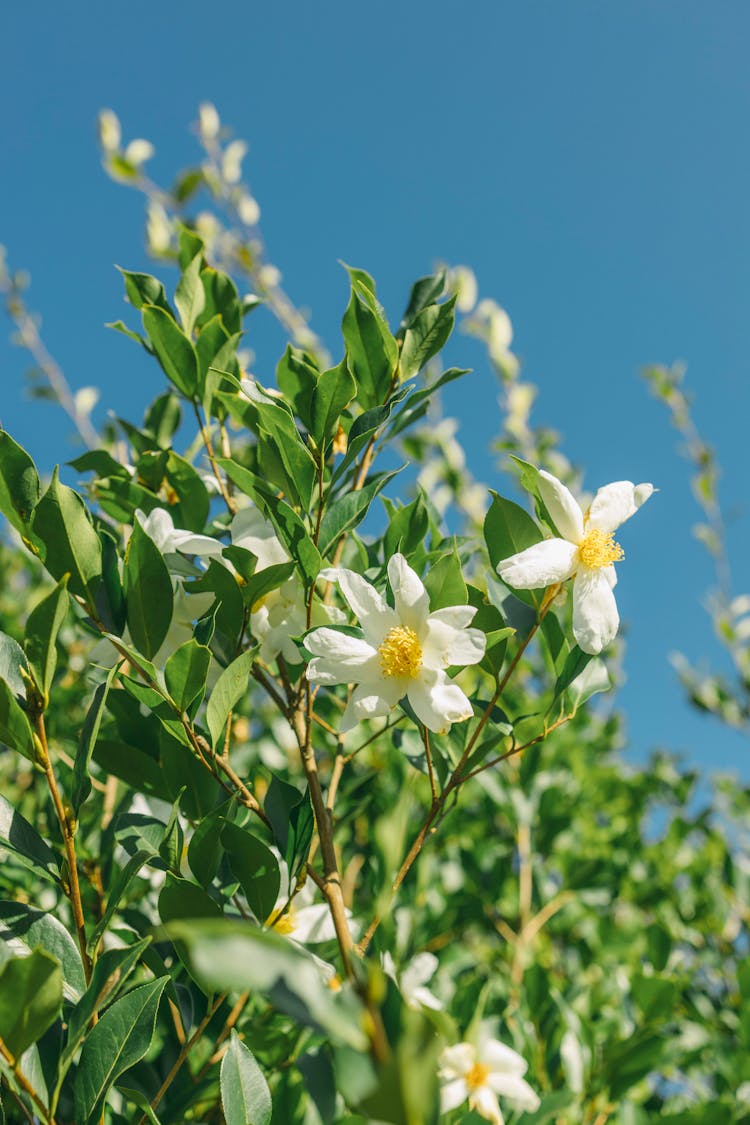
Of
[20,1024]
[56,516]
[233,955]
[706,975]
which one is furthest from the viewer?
[706,975]

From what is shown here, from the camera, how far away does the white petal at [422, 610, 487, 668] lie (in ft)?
2.58

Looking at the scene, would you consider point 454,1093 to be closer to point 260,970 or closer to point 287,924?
point 287,924

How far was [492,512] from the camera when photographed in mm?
842

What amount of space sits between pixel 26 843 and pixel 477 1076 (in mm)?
719

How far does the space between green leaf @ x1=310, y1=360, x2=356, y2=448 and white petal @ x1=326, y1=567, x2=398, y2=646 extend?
0.16m

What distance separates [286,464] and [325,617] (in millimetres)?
171

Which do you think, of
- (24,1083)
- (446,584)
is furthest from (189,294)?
(24,1083)

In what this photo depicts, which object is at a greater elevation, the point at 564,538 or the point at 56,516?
the point at 564,538

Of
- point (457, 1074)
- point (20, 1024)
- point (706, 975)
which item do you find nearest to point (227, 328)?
point (20, 1024)

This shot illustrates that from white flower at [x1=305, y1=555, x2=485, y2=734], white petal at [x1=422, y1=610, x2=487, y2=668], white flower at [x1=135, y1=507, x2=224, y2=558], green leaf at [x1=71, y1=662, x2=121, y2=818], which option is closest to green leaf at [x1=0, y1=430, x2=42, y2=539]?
white flower at [x1=135, y1=507, x2=224, y2=558]

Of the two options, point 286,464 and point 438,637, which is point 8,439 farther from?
point 438,637

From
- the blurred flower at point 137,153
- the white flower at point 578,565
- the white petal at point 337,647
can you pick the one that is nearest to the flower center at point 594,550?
Result: the white flower at point 578,565

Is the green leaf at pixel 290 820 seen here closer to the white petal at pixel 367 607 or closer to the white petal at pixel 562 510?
the white petal at pixel 367 607

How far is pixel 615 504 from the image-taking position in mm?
890
